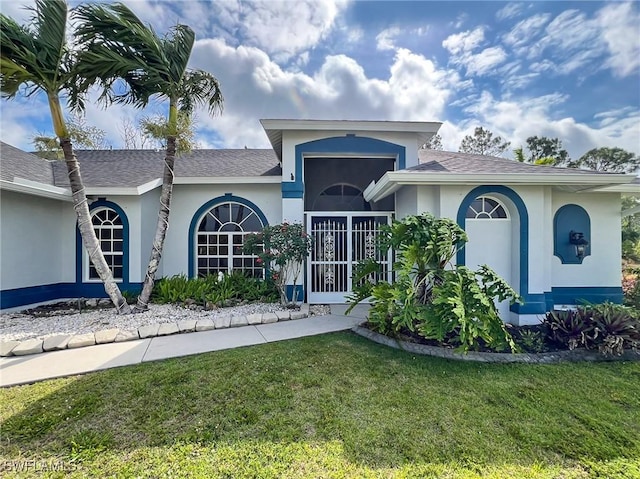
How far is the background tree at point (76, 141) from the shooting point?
56.6 feet

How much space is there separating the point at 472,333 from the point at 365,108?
10.0 metres

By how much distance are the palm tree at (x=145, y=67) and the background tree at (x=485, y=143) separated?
30.7 metres

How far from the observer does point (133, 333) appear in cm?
584

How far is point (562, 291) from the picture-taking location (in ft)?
24.8

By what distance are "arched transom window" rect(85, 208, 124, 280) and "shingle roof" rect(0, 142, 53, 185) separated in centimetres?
209

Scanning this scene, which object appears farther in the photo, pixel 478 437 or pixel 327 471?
pixel 478 437

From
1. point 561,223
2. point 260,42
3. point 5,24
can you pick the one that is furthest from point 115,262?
point 561,223

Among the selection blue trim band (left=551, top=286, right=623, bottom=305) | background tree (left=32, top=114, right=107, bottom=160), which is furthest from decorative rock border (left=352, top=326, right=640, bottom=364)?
background tree (left=32, top=114, right=107, bottom=160)

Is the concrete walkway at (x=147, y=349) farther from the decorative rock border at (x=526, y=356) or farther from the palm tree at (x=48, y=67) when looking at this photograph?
the palm tree at (x=48, y=67)

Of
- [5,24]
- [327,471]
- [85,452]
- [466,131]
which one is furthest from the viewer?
[466,131]

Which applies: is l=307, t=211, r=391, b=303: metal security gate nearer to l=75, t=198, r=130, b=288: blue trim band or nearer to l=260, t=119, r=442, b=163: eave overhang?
l=260, t=119, r=442, b=163: eave overhang

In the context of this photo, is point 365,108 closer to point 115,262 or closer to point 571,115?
point 571,115

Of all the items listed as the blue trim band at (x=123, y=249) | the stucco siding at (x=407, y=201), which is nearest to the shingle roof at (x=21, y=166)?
the blue trim band at (x=123, y=249)

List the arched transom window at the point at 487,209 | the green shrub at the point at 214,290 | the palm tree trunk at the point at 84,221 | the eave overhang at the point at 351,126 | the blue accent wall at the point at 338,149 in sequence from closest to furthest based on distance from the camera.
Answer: the arched transom window at the point at 487,209
the palm tree trunk at the point at 84,221
the eave overhang at the point at 351,126
the green shrub at the point at 214,290
the blue accent wall at the point at 338,149
